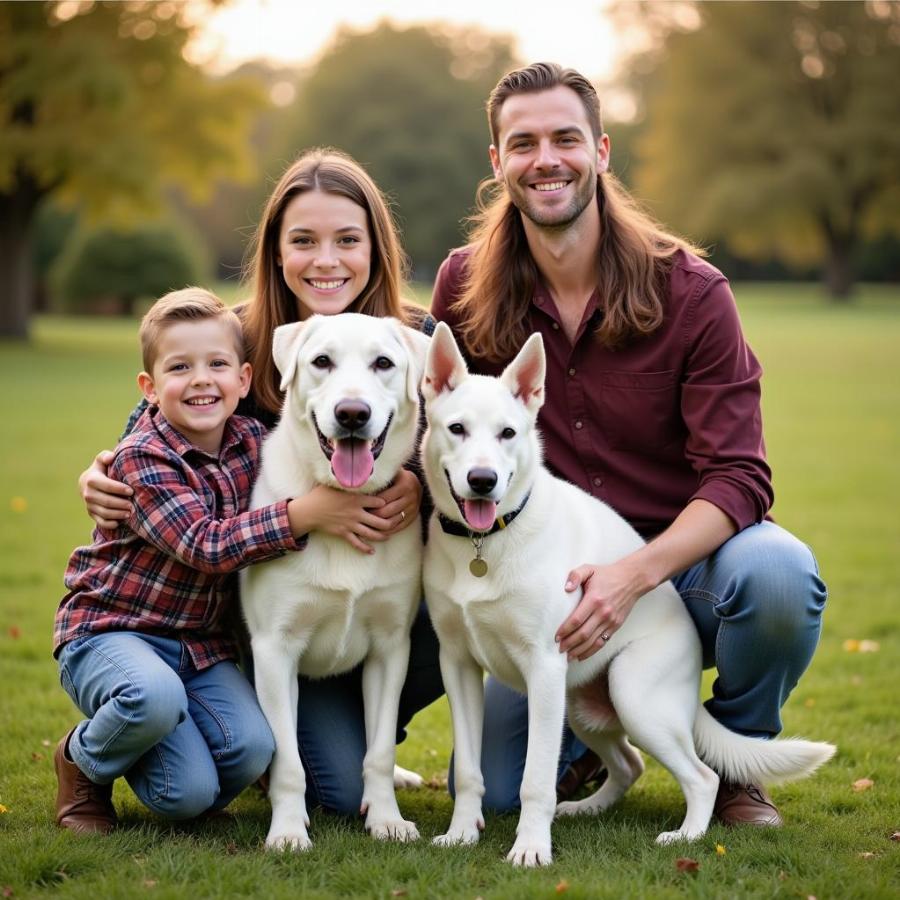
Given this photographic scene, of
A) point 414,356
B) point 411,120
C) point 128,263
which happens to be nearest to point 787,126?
point 411,120

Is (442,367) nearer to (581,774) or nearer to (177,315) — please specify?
(177,315)

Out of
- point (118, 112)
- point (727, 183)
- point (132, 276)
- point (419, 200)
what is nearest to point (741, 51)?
point (727, 183)

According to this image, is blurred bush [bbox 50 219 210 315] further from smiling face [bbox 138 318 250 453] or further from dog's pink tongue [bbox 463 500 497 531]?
dog's pink tongue [bbox 463 500 497 531]

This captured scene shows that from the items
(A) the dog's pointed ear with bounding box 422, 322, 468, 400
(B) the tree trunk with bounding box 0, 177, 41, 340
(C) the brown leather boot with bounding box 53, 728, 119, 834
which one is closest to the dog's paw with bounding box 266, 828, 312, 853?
(C) the brown leather boot with bounding box 53, 728, 119, 834

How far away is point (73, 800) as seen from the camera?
382 cm

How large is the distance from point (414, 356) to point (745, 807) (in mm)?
1955

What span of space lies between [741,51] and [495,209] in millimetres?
44367

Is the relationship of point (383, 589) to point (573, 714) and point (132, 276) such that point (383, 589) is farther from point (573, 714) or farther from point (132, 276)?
point (132, 276)

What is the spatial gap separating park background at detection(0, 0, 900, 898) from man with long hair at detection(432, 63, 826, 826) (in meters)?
0.48

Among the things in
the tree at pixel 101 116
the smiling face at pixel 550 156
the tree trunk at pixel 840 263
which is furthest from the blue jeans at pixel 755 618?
the tree trunk at pixel 840 263

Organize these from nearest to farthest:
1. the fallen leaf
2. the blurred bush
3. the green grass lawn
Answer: the green grass lawn → the fallen leaf → the blurred bush

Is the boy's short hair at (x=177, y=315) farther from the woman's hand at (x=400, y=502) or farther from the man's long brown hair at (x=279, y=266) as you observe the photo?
the woman's hand at (x=400, y=502)

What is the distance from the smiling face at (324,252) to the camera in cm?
445

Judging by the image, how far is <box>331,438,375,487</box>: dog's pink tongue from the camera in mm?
3633
